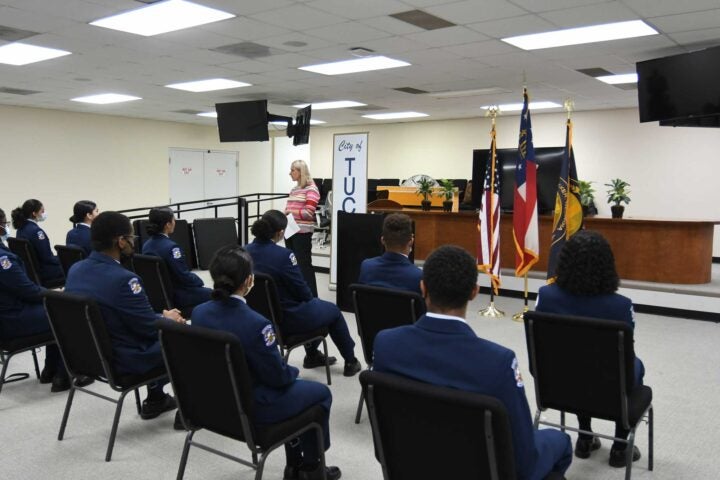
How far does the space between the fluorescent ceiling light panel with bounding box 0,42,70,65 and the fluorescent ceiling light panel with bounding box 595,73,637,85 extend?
669 centimetres

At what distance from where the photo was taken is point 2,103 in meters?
11.0

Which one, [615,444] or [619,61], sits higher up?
[619,61]

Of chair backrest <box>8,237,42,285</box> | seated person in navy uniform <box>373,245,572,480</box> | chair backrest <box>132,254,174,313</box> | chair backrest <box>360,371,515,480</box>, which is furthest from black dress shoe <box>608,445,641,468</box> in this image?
chair backrest <box>8,237,42,285</box>

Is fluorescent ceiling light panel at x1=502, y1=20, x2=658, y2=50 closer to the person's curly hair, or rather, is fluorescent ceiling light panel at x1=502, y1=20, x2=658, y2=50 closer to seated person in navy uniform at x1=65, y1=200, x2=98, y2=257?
the person's curly hair

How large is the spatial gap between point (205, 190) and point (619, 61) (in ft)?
34.1

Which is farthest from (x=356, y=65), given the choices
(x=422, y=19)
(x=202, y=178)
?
(x=202, y=178)

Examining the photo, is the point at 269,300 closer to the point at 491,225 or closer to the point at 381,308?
the point at 381,308

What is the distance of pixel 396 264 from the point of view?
334 cm

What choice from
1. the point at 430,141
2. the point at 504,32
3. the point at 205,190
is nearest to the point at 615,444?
the point at 504,32

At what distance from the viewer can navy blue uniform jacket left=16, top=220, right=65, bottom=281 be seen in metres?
5.34

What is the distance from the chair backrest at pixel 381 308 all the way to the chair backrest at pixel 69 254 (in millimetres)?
2958

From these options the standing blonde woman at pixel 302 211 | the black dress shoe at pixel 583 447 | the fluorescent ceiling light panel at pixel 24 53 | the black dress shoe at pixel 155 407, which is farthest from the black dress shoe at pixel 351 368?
the fluorescent ceiling light panel at pixel 24 53

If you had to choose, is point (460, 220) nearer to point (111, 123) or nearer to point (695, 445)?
point (695, 445)

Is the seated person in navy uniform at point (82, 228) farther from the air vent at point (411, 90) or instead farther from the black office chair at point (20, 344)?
the air vent at point (411, 90)
